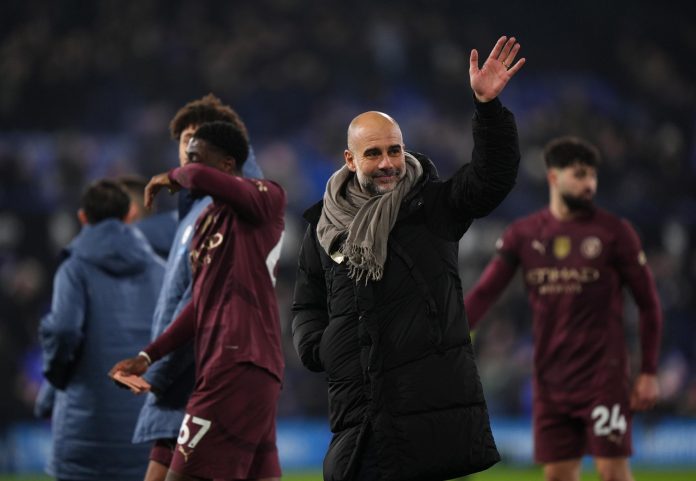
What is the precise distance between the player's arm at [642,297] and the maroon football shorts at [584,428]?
16cm

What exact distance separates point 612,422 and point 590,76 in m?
16.3

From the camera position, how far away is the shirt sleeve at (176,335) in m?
5.17

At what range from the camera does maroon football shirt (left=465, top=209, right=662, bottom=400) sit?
23.7ft

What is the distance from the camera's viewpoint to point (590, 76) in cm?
2248

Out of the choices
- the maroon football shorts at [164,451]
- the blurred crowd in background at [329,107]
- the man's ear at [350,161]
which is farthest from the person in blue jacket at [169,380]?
the blurred crowd in background at [329,107]

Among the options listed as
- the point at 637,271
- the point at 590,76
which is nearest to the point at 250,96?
the point at 590,76

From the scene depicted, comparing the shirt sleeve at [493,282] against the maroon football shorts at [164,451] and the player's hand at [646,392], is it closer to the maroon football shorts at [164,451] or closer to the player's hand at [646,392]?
the player's hand at [646,392]

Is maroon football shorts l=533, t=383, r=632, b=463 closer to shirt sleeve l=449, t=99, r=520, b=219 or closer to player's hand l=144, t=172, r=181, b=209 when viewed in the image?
player's hand l=144, t=172, r=181, b=209

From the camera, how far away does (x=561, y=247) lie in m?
7.46

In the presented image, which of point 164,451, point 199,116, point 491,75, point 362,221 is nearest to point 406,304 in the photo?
→ point 362,221

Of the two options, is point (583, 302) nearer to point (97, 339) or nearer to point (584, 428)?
point (584, 428)

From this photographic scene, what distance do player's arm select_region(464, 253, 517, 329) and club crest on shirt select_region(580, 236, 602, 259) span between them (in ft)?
1.61

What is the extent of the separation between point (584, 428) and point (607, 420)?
23 cm

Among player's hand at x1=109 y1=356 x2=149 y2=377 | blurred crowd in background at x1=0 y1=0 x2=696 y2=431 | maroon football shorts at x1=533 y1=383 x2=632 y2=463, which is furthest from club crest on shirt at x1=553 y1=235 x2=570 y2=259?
blurred crowd in background at x1=0 y1=0 x2=696 y2=431
